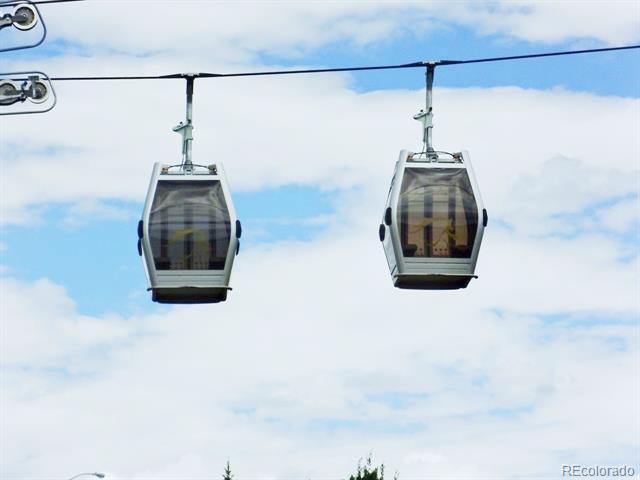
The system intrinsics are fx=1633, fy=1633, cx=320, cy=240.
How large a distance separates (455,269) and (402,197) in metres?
1.10

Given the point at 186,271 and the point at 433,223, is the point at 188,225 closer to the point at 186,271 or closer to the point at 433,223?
the point at 186,271

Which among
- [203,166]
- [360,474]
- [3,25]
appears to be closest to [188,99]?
[203,166]

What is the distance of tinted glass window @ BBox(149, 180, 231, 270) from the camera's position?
65.7 feet

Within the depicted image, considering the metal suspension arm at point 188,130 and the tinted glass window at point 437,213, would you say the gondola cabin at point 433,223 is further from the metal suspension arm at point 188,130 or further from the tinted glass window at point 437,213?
the metal suspension arm at point 188,130

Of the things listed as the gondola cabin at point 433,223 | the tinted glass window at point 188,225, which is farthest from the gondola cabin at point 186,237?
the gondola cabin at point 433,223

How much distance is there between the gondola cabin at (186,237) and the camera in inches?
786

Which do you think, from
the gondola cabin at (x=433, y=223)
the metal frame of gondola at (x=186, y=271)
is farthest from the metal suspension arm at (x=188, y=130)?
the gondola cabin at (x=433, y=223)

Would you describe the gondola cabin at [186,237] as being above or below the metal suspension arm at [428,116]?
below

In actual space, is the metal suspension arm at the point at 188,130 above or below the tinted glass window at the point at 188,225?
above

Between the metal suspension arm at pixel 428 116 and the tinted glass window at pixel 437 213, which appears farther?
the tinted glass window at pixel 437 213

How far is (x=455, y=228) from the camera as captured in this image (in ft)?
66.5

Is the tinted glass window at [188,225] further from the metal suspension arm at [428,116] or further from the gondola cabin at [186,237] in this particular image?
the metal suspension arm at [428,116]

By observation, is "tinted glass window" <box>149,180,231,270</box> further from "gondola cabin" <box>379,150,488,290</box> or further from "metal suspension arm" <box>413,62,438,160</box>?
"metal suspension arm" <box>413,62,438,160</box>

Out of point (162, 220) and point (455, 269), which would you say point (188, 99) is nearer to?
point (162, 220)
